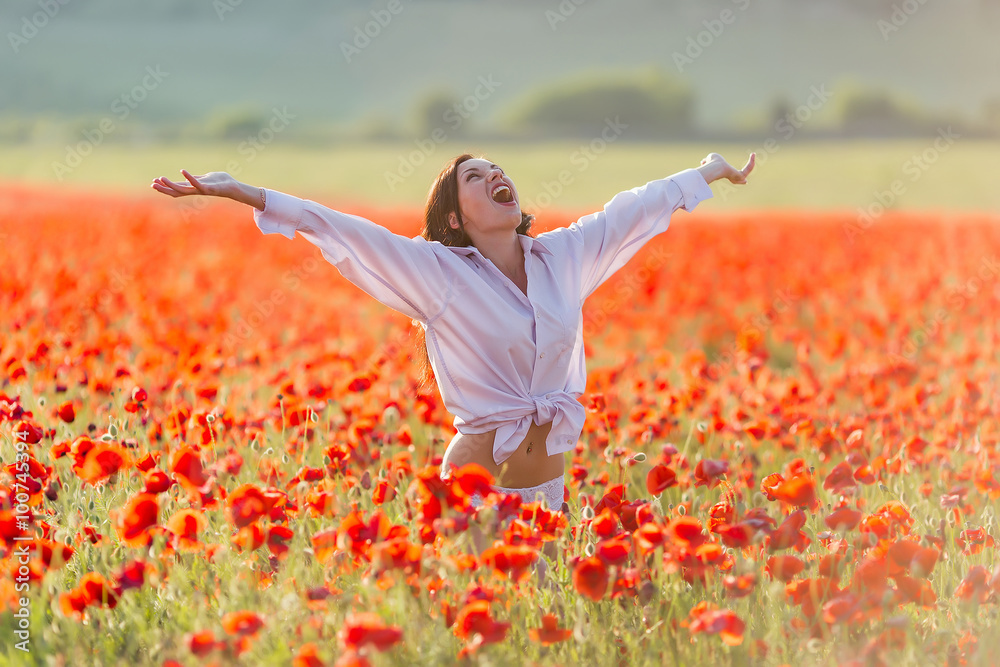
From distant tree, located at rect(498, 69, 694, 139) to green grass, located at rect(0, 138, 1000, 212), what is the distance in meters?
36.0

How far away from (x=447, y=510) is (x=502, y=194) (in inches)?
46.4

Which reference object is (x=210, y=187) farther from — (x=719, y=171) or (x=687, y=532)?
(x=719, y=171)

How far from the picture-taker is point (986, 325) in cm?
567

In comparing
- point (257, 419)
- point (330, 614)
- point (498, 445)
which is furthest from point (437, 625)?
point (257, 419)

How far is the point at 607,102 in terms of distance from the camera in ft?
285

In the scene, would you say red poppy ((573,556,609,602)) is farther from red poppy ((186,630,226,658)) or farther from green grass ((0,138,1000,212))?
green grass ((0,138,1000,212))

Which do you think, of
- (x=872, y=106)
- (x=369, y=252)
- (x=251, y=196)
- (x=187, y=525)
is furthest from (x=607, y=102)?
(x=187, y=525)

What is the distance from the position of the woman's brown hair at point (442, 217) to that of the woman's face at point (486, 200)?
0.03 m

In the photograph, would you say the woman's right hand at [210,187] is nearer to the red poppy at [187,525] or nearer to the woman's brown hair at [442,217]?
the woman's brown hair at [442,217]

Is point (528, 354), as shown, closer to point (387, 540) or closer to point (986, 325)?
point (387, 540)

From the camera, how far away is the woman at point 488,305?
255 cm

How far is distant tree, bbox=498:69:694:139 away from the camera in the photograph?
270 feet

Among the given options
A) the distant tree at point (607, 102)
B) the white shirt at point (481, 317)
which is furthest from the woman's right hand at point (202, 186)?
the distant tree at point (607, 102)

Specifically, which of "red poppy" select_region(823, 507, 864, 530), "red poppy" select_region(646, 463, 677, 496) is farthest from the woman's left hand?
"red poppy" select_region(823, 507, 864, 530)
